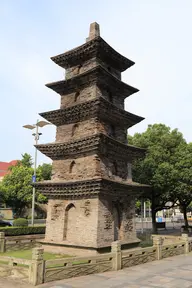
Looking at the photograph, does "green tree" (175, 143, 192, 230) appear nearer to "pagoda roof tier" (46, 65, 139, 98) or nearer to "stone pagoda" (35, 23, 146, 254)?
"stone pagoda" (35, 23, 146, 254)

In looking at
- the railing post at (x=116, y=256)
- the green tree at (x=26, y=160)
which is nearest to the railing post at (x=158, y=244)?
the railing post at (x=116, y=256)

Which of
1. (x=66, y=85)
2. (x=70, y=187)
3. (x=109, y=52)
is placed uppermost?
(x=109, y=52)

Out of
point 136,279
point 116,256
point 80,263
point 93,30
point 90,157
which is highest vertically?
point 93,30

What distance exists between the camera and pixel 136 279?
37.5 ft

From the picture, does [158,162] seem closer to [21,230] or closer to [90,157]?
[90,157]

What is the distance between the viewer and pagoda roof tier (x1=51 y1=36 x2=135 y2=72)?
63.1 feet

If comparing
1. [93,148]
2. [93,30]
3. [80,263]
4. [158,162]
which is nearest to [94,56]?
[93,30]

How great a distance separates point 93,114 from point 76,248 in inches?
330

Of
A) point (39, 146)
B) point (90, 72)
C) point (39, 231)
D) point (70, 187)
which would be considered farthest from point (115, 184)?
point (39, 231)

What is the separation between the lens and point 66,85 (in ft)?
66.7

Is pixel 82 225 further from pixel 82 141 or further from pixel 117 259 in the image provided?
pixel 82 141

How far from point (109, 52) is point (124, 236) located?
41.9 feet

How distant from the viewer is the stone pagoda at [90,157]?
16.4 m

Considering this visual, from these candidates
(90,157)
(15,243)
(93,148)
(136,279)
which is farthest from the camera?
(15,243)
